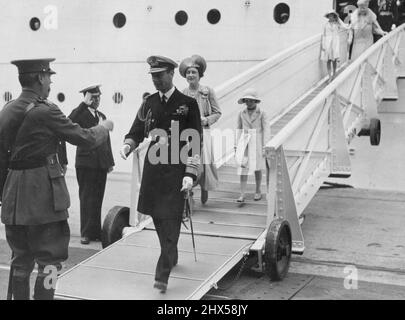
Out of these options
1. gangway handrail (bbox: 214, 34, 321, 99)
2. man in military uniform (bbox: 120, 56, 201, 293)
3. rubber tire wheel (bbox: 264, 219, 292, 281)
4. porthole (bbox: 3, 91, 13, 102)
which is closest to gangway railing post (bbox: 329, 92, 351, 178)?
gangway handrail (bbox: 214, 34, 321, 99)

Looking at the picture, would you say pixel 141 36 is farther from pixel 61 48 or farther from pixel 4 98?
pixel 4 98

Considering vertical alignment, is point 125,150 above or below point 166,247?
above

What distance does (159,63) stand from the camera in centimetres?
439

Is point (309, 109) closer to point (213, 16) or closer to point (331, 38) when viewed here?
point (331, 38)

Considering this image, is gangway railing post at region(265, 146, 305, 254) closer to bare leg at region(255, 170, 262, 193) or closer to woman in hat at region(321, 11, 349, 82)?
bare leg at region(255, 170, 262, 193)

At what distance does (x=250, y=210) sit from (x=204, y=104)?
4.06ft

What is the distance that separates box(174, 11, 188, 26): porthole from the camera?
11.8 m

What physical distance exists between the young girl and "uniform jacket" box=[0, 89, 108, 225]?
115 inches

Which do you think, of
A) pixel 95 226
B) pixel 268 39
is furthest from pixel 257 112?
pixel 268 39

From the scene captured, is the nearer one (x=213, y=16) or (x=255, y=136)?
(x=255, y=136)

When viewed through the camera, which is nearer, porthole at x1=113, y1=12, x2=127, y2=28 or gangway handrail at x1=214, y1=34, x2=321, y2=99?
gangway handrail at x1=214, y1=34, x2=321, y2=99

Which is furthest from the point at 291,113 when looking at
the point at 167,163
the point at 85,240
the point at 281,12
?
the point at 167,163

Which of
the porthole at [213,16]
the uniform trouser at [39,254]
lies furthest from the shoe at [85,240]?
the porthole at [213,16]

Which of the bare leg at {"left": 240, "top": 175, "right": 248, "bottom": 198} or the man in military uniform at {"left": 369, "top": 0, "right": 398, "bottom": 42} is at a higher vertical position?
the man in military uniform at {"left": 369, "top": 0, "right": 398, "bottom": 42}
